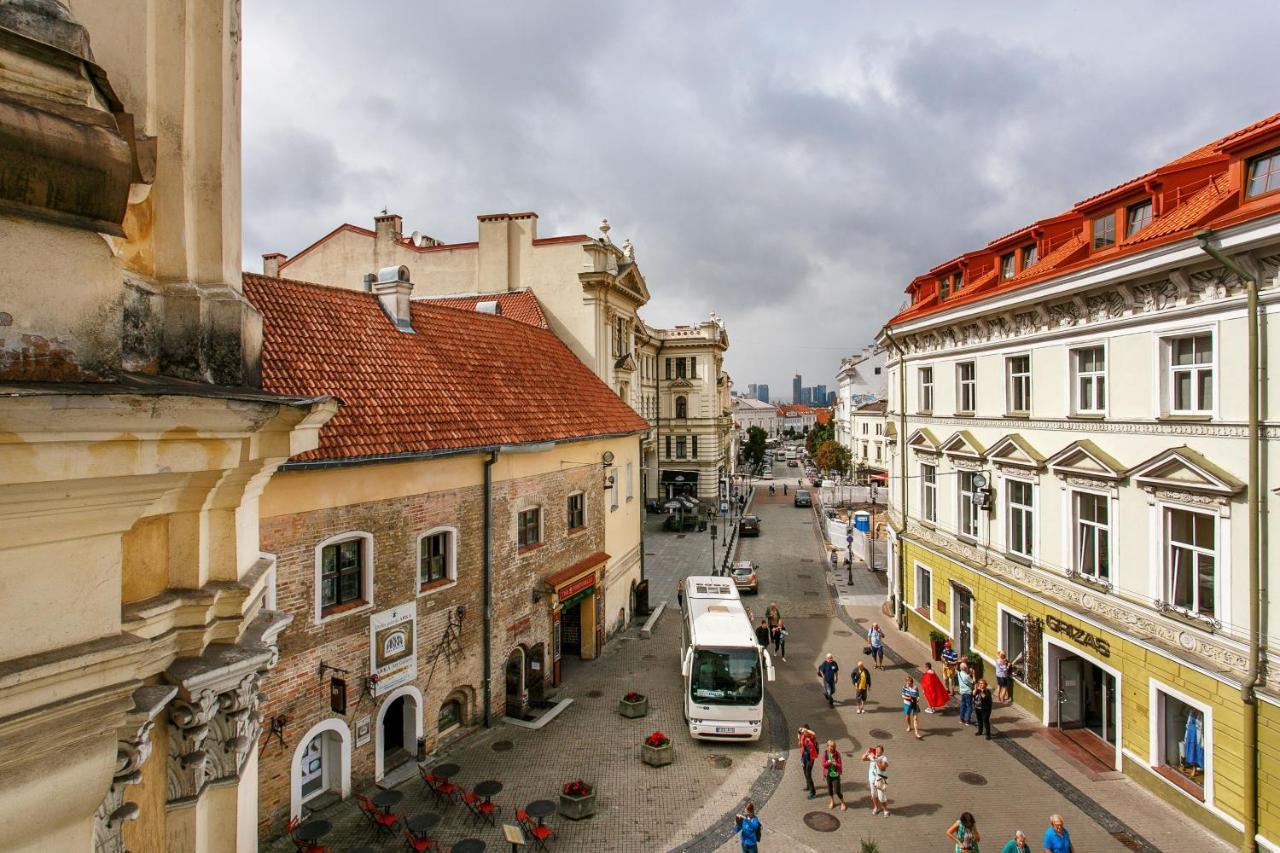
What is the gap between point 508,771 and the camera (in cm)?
1554

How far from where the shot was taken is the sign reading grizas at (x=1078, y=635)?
15.5 m

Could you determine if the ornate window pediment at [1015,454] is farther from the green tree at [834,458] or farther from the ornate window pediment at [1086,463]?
the green tree at [834,458]

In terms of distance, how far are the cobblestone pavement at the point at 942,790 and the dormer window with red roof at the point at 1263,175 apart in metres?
11.9

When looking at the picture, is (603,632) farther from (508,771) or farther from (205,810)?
(205,810)

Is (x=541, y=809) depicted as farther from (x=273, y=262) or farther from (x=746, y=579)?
(x=273, y=262)

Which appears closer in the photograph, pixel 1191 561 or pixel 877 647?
pixel 1191 561

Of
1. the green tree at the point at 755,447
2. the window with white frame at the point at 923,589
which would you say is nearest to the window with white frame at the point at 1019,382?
the window with white frame at the point at 923,589

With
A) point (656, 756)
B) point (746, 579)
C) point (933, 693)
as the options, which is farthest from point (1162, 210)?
point (746, 579)

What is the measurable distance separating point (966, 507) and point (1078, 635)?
19.6 feet

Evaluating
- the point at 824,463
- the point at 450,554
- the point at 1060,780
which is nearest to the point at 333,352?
the point at 450,554

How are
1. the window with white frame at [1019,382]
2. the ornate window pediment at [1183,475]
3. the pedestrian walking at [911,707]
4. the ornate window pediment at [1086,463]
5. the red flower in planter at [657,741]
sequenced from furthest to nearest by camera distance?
the window with white frame at [1019,382], the pedestrian walking at [911,707], the red flower in planter at [657,741], the ornate window pediment at [1086,463], the ornate window pediment at [1183,475]

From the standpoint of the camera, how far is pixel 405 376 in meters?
16.4

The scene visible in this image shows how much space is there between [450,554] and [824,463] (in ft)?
238

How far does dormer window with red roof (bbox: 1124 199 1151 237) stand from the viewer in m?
15.7
